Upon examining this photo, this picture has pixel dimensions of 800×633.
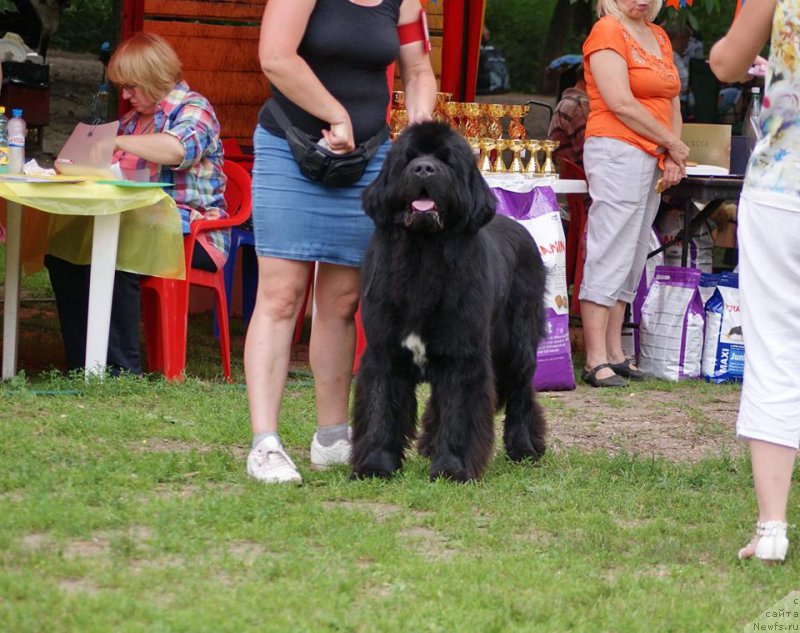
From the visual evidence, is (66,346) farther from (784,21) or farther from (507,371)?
(784,21)

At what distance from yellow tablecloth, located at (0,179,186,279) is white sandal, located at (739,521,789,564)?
329 cm

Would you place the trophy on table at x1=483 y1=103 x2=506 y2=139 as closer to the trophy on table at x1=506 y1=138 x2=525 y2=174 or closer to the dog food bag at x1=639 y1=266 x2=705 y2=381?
the trophy on table at x1=506 y1=138 x2=525 y2=174

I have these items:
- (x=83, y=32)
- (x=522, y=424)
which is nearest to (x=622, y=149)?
(x=522, y=424)

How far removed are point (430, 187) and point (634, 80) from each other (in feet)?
Answer: 10.0

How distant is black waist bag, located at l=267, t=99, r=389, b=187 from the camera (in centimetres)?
411

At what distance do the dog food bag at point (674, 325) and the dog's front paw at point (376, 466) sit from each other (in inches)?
130

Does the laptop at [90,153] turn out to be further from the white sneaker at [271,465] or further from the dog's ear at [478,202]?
the dog's ear at [478,202]

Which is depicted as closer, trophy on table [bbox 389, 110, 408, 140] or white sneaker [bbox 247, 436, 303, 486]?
white sneaker [bbox 247, 436, 303, 486]

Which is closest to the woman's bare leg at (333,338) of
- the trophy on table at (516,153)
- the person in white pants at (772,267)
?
the person in white pants at (772,267)

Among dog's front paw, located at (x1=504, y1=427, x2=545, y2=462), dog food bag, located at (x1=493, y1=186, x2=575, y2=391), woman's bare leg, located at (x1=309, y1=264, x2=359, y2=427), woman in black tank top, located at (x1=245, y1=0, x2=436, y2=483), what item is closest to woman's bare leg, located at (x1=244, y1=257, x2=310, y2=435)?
woman in black tank top, located at (x1=245, y1=0, x2=436, y2=483)

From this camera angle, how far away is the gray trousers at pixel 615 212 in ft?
→ 22.2

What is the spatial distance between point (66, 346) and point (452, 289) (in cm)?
282

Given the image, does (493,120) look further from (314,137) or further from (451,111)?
(314,137)

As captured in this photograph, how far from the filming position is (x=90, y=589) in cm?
309
